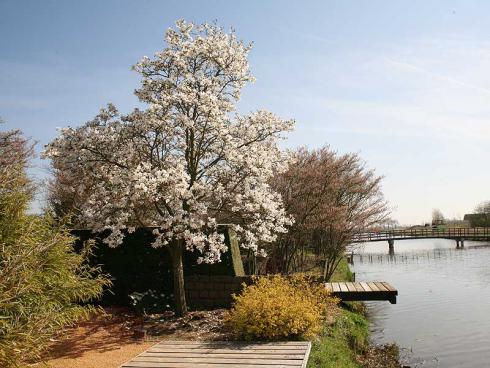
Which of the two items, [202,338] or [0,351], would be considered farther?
[202,338]

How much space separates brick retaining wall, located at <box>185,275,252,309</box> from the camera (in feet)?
48.2

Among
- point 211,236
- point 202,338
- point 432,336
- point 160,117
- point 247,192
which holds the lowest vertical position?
point 432,336

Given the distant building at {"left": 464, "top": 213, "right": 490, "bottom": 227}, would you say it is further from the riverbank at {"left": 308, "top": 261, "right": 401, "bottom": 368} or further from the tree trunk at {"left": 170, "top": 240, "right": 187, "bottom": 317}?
the tree trunk at {"left": 170, "top": 240, "right": 187, "bottom": 317}

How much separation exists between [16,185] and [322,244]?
17658 mm

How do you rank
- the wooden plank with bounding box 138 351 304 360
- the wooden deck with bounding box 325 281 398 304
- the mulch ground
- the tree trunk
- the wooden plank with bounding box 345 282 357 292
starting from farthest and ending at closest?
the wooden plank with bounding box 345 282 357 292, the wooden deck with bounding box 325 281 398 304, the tree trunk, the mulch ground, the wooden plank with bounding box 138 351 304 360

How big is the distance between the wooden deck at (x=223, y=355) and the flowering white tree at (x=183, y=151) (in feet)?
9.07

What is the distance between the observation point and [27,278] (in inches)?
266

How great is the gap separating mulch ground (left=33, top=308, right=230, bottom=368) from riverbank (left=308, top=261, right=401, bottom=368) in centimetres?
246

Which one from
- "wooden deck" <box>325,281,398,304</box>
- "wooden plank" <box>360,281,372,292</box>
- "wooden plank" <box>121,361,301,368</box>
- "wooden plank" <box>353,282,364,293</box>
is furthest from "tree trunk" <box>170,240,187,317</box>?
"wooden plank" <box>360,281,372,292</box>

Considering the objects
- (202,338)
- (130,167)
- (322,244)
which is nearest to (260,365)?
(202,338)

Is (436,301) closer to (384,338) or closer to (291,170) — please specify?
(384,338)

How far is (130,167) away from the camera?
12.9m

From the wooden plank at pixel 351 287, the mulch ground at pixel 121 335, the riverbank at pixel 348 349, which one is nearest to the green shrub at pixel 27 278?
the mulch ground at pixel 121 335

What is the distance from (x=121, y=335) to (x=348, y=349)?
6.16m
